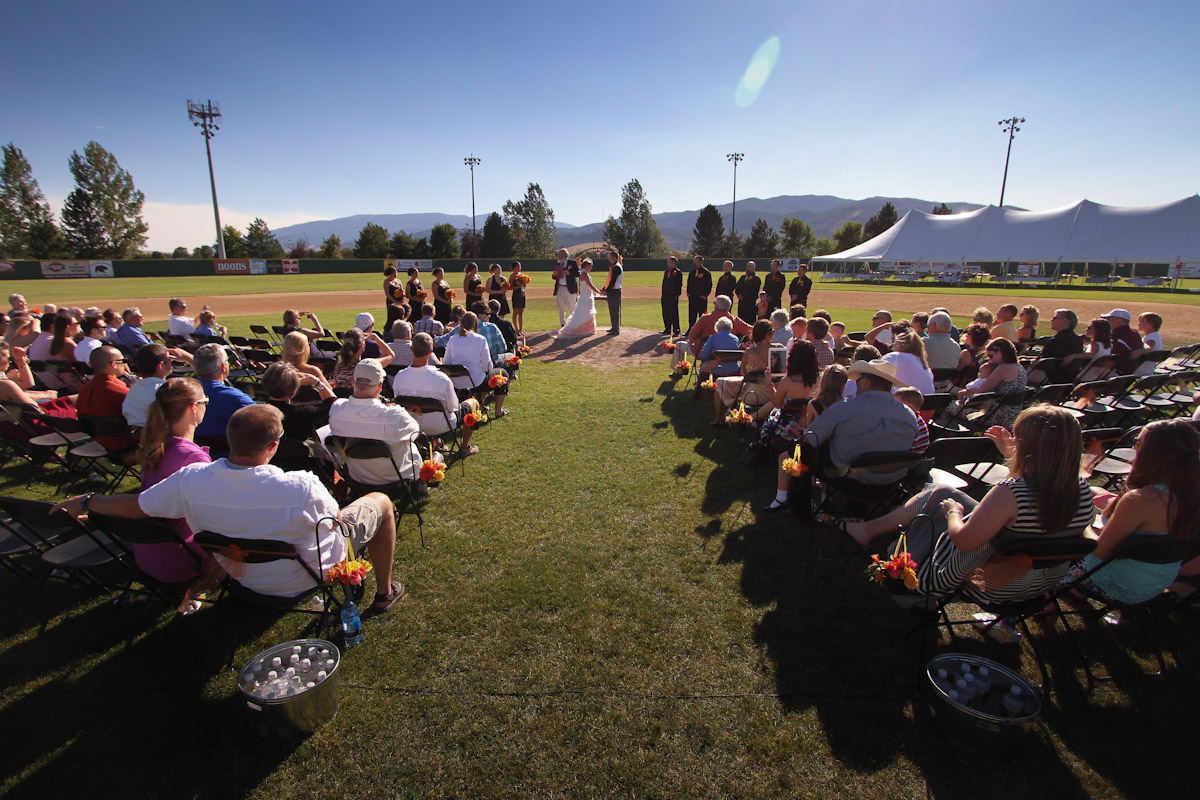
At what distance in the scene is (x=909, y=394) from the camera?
462 centimetres

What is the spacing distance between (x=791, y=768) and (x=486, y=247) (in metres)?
66.3

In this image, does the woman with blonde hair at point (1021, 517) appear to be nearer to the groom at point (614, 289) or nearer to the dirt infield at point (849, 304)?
the groom at point (614, 289)

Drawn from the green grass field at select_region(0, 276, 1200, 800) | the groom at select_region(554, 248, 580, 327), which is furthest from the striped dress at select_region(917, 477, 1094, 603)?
the groom at select_region(554, 248, 580, 327)

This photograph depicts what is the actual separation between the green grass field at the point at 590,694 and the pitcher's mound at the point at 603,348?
7.17 m

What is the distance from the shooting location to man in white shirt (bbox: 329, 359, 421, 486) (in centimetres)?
397

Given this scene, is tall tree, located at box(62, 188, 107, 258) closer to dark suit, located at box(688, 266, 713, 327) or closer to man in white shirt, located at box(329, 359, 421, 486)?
dark suit, located at box(688, 266, 713, 327)

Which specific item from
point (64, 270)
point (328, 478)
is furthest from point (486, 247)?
point (328, 478)

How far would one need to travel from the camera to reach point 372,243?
193 feet

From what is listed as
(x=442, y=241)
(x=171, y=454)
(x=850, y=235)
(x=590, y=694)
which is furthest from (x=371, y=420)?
(x=850, y=235)

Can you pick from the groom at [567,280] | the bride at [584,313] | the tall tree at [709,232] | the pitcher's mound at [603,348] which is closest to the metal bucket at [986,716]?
the pitcher's mound at [603,348]

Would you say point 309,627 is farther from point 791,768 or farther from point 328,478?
point 791,768

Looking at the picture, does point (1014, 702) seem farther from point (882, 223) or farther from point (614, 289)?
point (882, 223)

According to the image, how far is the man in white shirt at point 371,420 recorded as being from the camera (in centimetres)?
397

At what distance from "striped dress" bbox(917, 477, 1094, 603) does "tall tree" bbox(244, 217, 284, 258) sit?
74.2m
